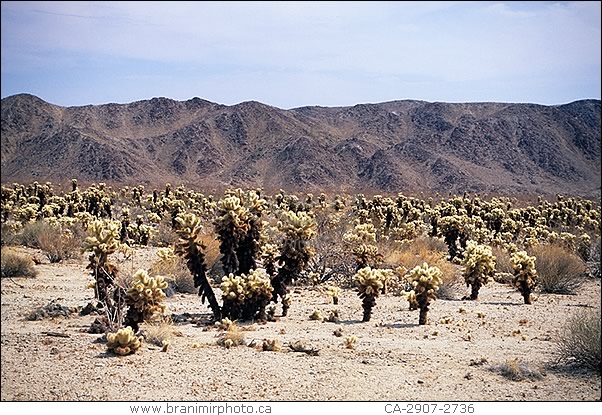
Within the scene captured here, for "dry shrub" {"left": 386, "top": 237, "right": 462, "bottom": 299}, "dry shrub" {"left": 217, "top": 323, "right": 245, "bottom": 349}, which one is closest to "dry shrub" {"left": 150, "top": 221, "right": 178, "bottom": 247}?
"dry shrub" {"left": 386, "top": 237, "right": 462, "bottom": 299}

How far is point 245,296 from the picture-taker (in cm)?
1141

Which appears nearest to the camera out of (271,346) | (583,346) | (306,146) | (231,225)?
(583,346)

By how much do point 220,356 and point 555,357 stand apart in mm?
4967

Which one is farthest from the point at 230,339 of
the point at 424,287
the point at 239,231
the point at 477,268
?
the point at 477,268

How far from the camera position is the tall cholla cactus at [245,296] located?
11.4 meters

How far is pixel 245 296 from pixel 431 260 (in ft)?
26.7

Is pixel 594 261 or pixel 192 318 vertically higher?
pixel 594 261

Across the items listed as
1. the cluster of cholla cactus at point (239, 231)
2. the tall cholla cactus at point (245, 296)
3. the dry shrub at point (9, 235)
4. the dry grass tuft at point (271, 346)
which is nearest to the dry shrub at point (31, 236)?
the dry shrub at point (9, 235)

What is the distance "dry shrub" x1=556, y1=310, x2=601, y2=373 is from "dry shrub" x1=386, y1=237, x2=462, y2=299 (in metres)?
6.12

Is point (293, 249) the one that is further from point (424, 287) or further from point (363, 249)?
point (363, 249)

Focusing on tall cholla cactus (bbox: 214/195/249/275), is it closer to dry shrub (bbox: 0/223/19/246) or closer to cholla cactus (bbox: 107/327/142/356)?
cholla cactus (bbox: 107/327/142/356)

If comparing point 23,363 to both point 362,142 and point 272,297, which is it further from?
point 362,142

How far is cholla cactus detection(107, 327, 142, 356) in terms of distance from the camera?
29.7ft

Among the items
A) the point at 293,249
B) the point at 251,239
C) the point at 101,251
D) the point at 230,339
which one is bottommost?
the point at 230,339
